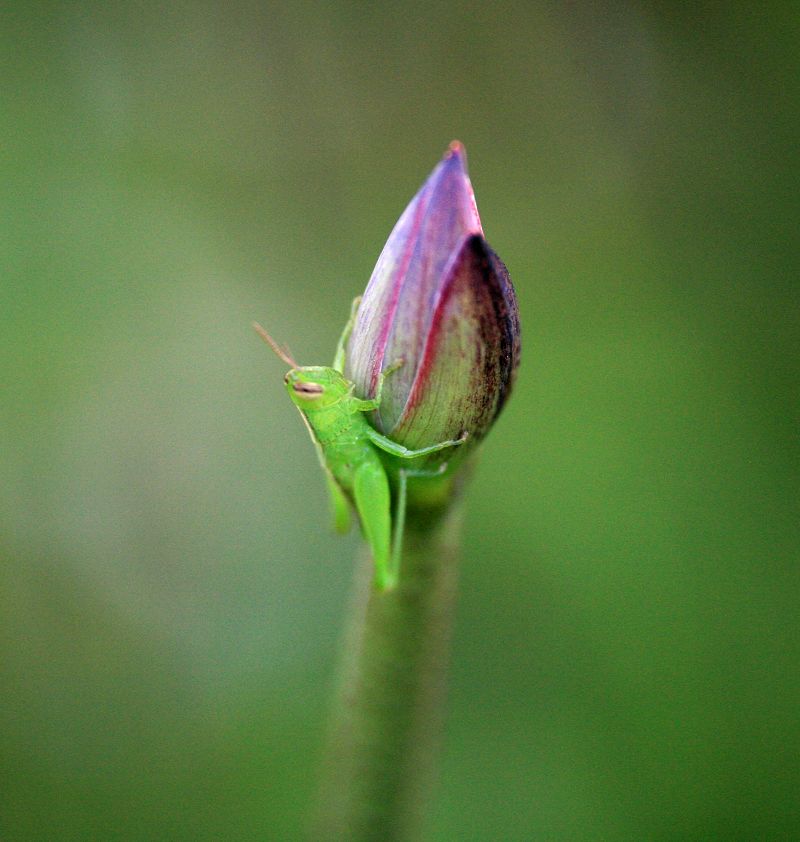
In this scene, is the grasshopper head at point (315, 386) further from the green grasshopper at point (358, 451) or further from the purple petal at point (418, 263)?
the purple petal at point (418, 263)

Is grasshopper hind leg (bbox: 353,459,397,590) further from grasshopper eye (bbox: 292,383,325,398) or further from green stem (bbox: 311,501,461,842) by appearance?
grasshopper eye (bbox: 292,383,325,398)

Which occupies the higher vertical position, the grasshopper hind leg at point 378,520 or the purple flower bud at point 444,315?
the purple flower bud at point 444,315

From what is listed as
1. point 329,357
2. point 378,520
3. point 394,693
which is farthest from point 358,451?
point 329,357

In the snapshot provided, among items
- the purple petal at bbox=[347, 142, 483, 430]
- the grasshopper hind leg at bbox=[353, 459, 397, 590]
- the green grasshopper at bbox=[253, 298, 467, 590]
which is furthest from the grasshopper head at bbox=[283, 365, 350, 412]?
the purple petal at bbox=[347, 142, 483, 430]

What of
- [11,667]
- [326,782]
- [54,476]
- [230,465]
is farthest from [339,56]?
[326,782]

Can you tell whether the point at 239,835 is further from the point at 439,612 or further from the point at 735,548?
the point at 735,548

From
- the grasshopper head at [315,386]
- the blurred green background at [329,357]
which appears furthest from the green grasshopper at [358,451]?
the blurred green background at [329,357]
